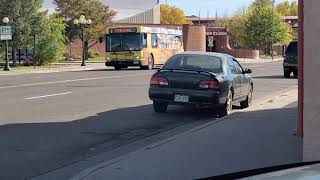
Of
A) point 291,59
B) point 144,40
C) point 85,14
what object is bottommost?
point 291,59

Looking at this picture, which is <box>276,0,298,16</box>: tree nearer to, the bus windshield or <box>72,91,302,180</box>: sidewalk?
the bus windshield

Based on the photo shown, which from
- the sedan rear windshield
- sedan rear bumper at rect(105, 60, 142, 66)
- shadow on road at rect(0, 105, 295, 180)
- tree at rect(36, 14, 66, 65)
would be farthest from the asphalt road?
tree at rect(36, 14, 66, 65)

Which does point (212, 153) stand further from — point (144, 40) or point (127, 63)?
point (127, 63)

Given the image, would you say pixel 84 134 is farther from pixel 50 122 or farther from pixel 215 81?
pixel 215 81

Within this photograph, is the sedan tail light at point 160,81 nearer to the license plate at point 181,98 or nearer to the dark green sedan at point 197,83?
the dark green sedan at point 197,83

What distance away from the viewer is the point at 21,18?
168 feet

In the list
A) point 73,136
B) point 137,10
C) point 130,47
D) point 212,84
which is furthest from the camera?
point 137,10

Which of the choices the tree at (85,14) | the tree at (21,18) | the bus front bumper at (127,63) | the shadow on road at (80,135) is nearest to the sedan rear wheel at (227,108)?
the shadow on road at (80,135)

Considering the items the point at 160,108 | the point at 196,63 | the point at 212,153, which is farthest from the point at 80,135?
the point at 196,63

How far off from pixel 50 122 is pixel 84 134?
179cm

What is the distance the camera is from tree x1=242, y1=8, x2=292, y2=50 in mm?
93562

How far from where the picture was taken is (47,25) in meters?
52.7

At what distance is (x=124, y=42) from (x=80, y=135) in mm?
31406

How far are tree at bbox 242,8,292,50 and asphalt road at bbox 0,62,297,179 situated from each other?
74068 millimetres
